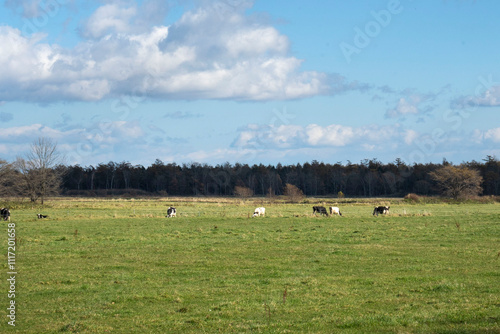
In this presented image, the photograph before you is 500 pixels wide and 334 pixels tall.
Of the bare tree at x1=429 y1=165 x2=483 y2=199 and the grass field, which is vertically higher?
the bare tree at x1=429 y1=165 x2=483 y2=199

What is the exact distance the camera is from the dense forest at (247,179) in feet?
477

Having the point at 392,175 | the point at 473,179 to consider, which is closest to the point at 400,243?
the point at 473,179

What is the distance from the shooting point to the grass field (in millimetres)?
9633

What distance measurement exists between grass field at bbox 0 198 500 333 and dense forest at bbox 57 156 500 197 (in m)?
125

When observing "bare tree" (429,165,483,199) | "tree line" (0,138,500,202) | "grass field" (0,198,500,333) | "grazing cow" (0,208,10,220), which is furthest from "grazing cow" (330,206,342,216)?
"tree line" (0,138,500,202)

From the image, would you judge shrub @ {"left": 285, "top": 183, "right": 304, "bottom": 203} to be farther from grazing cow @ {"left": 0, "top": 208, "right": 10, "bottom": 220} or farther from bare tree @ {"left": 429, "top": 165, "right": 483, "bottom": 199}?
grazing cow @ {"left": 0, "top": 208, "right": 10, "bottom": 220}

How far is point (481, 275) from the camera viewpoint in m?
14.5

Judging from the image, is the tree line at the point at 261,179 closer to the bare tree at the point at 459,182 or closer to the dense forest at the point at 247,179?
the dense forest at the point at 247,179

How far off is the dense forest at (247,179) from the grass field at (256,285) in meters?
125

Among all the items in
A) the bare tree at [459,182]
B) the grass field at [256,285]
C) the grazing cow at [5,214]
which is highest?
the bare tree at [459,182]

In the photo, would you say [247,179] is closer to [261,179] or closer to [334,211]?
[261,179]

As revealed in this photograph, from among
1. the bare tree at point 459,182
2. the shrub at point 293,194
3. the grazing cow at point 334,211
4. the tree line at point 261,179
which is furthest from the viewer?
the tree line at point 261,179

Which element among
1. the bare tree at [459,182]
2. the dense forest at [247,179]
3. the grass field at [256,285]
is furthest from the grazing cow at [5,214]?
the dense forest at [247,179]

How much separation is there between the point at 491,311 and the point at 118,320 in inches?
302
